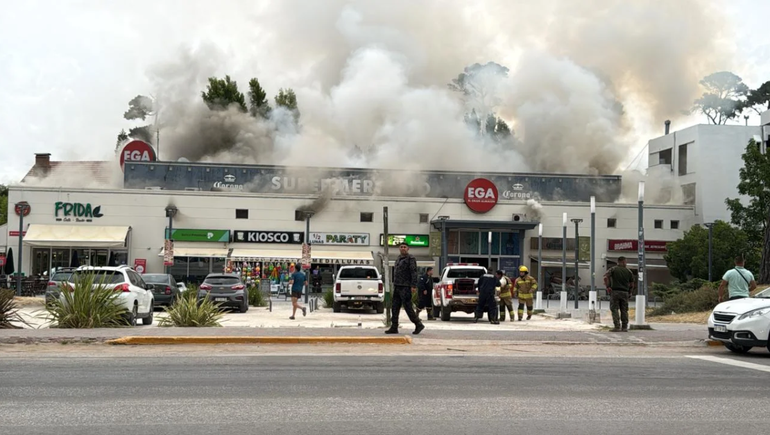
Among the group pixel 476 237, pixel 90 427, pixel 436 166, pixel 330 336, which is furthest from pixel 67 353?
pixel 436 166

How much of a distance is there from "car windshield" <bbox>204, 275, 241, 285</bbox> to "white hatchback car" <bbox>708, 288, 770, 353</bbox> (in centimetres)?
1785

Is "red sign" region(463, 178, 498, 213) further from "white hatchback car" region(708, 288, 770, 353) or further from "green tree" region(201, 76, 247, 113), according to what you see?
"white hatchback car" region(708, 288, 770, 353)

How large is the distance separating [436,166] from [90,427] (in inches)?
2018

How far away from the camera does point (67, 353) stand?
12367 millimetres

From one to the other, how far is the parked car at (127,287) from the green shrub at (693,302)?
14711mm

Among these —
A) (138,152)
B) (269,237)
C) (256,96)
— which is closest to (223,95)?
(256,96)

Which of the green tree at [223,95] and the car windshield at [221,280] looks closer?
the car windshield at [221,280]

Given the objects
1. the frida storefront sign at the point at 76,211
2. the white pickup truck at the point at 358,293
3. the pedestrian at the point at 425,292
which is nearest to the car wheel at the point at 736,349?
the pedestrian at the point at 425,292

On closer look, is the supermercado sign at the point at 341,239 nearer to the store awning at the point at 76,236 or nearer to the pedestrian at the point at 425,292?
the store awning at the point at 76,236

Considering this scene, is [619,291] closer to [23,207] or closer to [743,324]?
[743,324]

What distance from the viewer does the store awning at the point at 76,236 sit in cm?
4500

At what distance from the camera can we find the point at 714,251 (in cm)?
4494

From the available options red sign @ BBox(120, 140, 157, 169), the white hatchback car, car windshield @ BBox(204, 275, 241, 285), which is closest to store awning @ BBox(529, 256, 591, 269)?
car windshield @ BBox(204, 275, 241, 285)

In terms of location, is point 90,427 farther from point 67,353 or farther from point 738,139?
point 738,139
